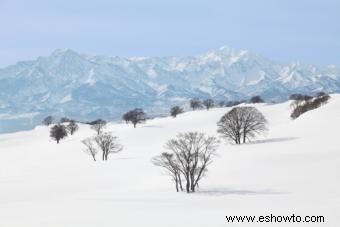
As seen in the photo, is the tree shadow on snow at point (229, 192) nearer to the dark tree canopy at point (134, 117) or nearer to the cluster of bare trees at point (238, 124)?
the cluster of bare trees at point (238, 124)

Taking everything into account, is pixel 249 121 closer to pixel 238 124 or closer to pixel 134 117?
pixel 238 124

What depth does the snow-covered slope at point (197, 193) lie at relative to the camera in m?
29.7

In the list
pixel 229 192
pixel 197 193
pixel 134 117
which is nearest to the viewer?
pixel 229 192

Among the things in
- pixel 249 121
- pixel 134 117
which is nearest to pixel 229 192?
pixel 249 121

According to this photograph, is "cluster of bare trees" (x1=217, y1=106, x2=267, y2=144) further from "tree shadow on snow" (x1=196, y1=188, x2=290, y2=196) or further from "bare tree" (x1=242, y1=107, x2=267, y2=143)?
"tree shadow on snow" (x1=196, y1=188, x2=290, y2=196)

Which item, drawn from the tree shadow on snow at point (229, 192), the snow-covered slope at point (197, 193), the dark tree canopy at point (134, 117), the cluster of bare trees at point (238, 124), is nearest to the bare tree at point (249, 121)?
the cluster of bare trees at point (238, 124)

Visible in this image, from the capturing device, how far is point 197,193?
46.7m

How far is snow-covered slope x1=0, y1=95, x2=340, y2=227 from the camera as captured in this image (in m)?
29.7

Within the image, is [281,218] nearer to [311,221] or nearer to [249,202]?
[311,221]

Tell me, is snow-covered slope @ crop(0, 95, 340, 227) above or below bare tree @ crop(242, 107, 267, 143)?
below

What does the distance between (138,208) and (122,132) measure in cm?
9624

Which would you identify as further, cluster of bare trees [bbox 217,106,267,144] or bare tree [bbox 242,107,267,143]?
bare tree [bbox 242,107,267,143]

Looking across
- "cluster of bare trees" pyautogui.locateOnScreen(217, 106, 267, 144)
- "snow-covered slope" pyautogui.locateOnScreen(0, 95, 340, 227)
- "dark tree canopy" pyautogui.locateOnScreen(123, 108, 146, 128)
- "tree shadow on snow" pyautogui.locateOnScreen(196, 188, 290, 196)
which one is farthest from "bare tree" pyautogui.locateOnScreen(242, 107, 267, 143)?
"dark tree canopy" pyautogui.locateOnScreen(123, 108, 146, 128)

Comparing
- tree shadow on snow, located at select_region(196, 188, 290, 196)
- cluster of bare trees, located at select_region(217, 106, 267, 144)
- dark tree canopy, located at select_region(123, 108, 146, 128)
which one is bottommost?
tree shadow on snow, located at select_region(196, 188, 290, 196)
